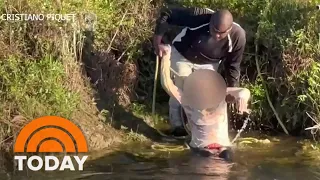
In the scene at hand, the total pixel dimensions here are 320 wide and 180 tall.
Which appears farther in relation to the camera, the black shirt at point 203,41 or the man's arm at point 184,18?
the man's arm at point 184,18

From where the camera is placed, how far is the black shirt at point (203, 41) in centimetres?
681

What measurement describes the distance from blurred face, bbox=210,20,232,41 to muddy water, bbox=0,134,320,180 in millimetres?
1146

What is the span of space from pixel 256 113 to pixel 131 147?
57.9 inches

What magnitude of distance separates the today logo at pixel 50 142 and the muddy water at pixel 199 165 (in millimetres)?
145

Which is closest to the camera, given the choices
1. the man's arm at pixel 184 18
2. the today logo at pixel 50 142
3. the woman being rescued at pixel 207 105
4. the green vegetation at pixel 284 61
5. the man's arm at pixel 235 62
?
the today logo at pixel 50 142

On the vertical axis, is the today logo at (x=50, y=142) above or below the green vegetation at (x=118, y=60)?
below

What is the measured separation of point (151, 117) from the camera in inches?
297

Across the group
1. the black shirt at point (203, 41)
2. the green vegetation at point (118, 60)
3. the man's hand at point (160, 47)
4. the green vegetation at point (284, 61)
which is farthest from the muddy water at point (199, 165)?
the man's hand at point (160, 47)

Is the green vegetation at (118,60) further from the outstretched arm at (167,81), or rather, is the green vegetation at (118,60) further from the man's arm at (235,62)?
the outstretched arm at (167,81)

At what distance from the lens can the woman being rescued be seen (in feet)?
22.0

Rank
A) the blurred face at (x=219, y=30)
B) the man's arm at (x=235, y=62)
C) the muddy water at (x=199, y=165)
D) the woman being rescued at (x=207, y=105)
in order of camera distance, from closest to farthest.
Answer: the muddy water at (x=199, y=165)
the blurred face at (x=219, y=30)
the woman being rescued at (x=207, y=105)
the man's arm at (x=235, y=62)

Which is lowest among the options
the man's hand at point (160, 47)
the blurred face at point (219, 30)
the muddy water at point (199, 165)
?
the muddy water at point (199, 165)

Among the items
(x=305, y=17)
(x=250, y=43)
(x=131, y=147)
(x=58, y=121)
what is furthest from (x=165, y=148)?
(x=305, y=17)

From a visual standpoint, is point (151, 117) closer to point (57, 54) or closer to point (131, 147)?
point (131, 147)
